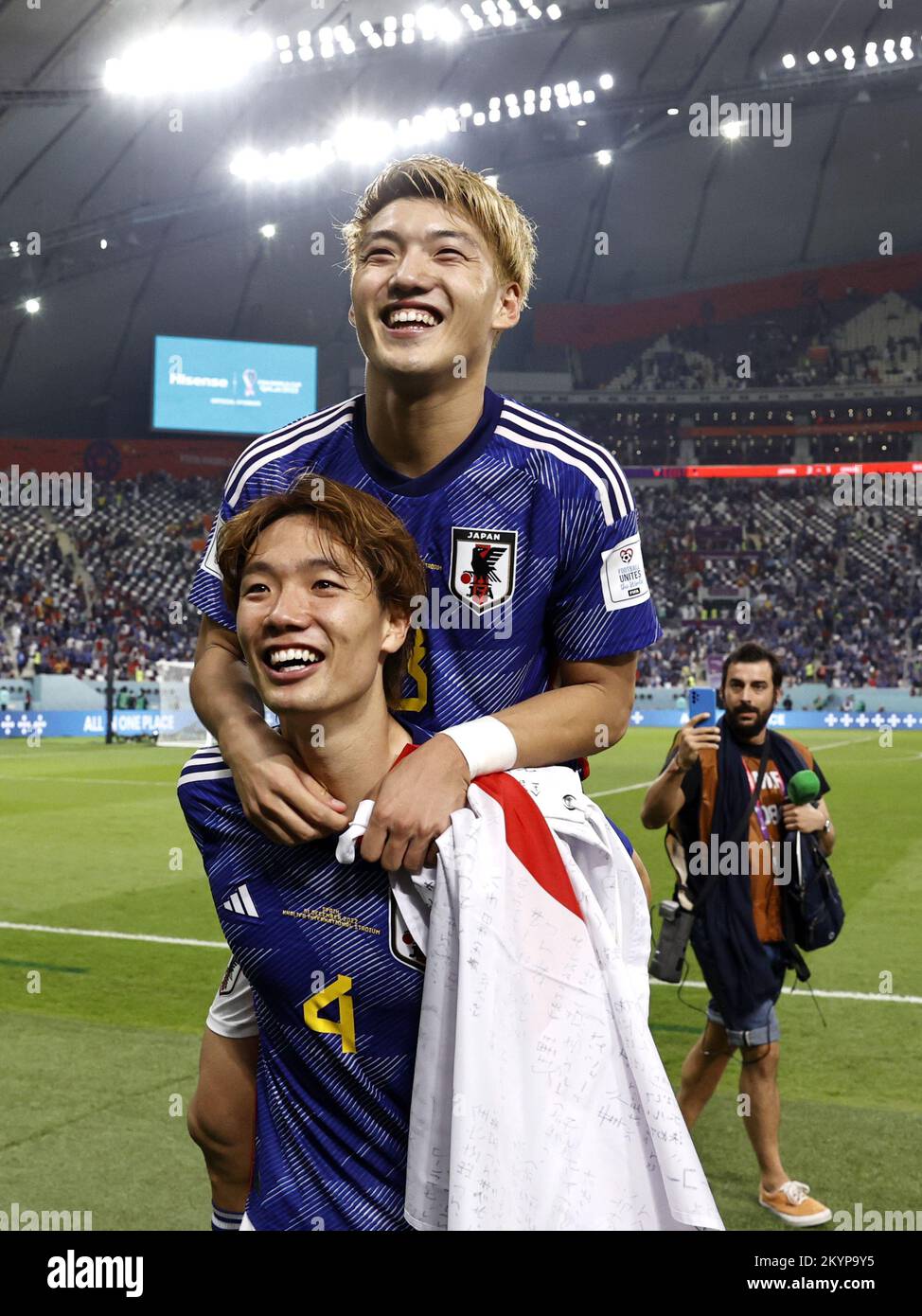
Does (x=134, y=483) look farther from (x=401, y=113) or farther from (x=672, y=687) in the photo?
(x=672, y=687)

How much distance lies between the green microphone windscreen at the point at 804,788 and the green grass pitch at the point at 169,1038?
1499mm

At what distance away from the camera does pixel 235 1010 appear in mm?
2934

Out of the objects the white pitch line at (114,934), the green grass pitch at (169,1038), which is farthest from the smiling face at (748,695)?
the white pitch line at (114,934)

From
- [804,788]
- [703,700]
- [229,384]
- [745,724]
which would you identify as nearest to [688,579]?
[229,384]

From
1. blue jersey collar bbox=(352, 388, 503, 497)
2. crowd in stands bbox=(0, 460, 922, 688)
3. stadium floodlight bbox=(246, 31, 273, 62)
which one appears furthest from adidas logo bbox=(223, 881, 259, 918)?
stadium floodlight bbox=(246, 31, 273, 62)

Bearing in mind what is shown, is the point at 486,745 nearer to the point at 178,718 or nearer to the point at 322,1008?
the point at 322,1008

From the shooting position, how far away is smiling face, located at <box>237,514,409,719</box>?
233 cm

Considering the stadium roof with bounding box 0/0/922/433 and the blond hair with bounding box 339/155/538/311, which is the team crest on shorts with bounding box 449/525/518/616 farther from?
the stadium roof with bounding box 0/0/922/433

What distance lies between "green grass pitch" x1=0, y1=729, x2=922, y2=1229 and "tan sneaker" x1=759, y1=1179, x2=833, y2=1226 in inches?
2.9

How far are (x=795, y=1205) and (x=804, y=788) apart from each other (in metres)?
1.62

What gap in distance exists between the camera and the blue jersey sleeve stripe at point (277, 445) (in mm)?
2908

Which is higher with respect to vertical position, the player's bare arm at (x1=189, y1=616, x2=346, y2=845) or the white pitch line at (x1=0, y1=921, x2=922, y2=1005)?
the player's bare arm at (x1=189, y1=616, x2=346, y2=845)

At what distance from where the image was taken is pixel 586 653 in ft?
9.19

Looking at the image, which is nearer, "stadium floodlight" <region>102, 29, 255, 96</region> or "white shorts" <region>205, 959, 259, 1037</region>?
"white shorts" <region>205, 959, 259, 1037</region>
